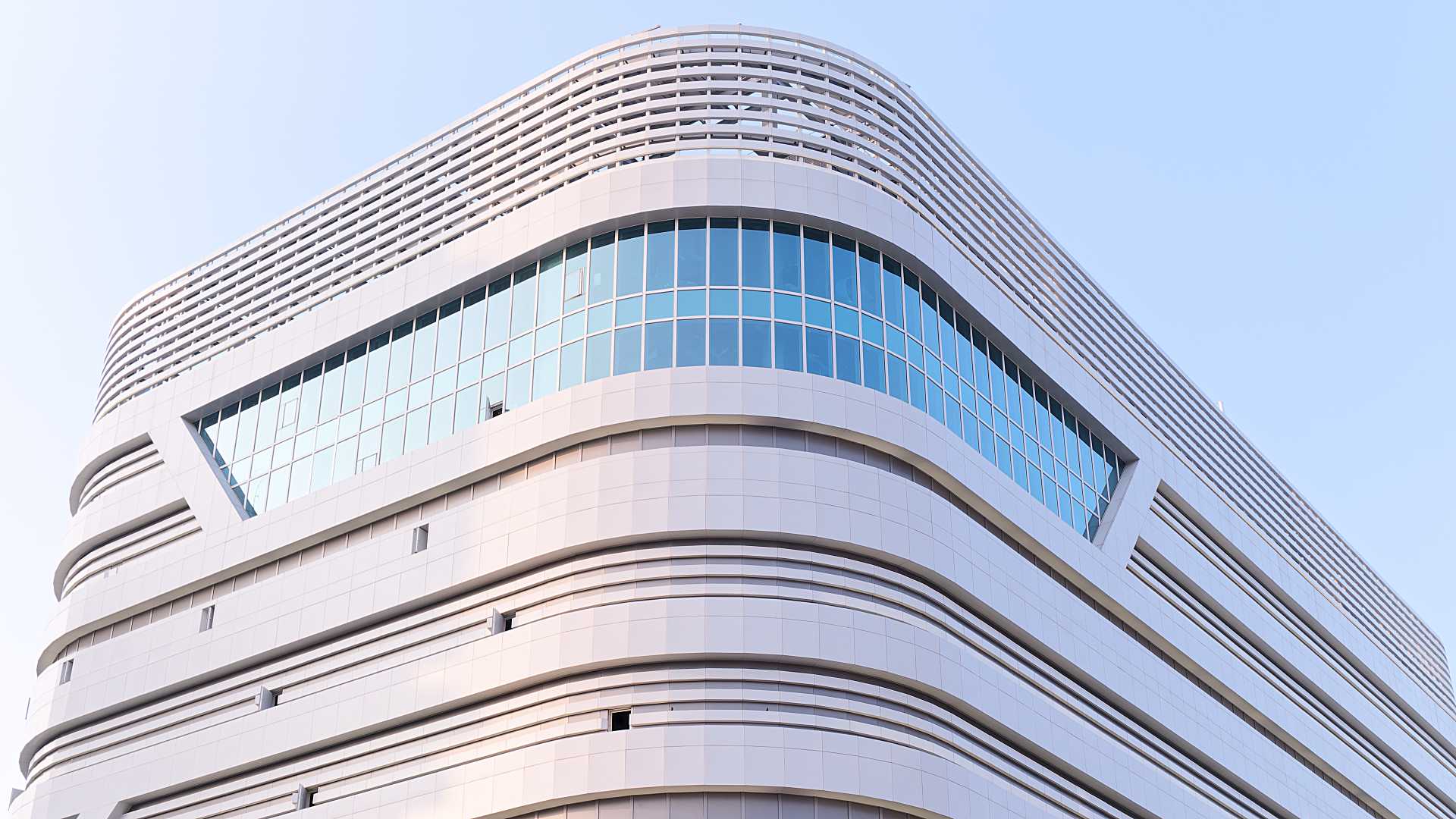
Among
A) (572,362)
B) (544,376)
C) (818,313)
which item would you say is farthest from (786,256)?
(544,376)

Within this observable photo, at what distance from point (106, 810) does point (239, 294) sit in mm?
18525

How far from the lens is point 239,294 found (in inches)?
2114

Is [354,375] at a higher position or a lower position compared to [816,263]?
higher

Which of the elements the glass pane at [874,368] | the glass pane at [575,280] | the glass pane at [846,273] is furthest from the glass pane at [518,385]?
the glass pane at [874,368]

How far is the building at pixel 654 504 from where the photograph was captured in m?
37.1

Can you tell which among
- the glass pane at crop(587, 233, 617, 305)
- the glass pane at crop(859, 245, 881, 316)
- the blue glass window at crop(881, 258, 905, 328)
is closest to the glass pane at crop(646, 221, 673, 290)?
the glass pane at crop(587, 233, 617, 305)

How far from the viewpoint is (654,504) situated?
126 ft

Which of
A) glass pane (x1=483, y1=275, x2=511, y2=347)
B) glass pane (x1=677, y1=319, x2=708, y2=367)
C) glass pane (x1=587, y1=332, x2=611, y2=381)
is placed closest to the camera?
glass pane (x1=677, y1=319, x2=708, y2=367)

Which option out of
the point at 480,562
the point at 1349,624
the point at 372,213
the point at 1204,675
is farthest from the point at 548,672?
the point at 1349,624

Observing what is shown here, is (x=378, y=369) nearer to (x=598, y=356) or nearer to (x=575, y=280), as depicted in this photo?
(x=575, y=280)

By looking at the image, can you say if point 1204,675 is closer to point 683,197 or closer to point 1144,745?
point 1144,745

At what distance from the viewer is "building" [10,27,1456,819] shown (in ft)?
122

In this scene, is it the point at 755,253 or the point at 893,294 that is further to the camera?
the point at 893,294

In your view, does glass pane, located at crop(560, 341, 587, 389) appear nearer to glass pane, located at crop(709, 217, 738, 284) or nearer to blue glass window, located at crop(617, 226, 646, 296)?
blue glass window, located at crop(617, 226, 646, 296)
